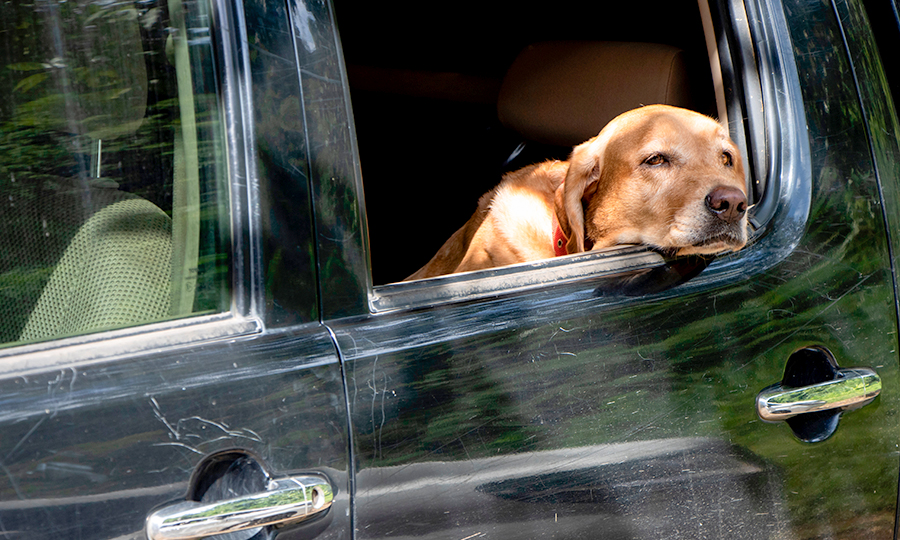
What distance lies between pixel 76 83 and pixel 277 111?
0.30 meters

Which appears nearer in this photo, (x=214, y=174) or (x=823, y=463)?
(x=214, y=174)

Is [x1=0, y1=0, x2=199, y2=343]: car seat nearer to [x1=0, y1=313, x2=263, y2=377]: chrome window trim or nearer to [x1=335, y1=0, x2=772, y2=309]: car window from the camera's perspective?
[x1=0, y1=313, x2=263, y2=377]: chrome window trim

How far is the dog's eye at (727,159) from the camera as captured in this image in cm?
202

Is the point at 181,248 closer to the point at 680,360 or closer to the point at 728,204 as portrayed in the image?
the point at 680,360

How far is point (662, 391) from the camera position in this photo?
53.8 inches

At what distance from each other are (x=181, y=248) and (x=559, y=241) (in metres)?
1.35

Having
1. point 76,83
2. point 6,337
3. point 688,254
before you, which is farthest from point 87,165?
point 688,254

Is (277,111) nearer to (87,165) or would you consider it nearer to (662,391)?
(87,165)

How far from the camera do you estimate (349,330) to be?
46.8 inches

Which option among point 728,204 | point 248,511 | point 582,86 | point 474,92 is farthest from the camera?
point 474,92

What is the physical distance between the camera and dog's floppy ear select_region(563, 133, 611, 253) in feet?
7.58

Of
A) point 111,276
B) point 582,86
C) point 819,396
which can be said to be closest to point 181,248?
point 111,276

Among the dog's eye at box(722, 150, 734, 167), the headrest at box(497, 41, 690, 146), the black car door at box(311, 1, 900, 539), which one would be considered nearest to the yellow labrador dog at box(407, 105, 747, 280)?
the dog's eye at box(722, 150, 734, 167)

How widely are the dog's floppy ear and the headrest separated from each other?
0.17m
